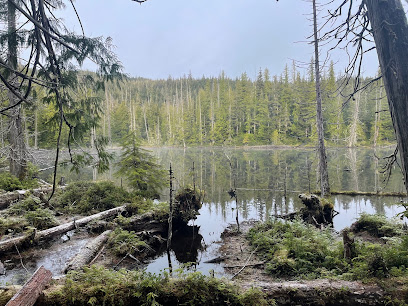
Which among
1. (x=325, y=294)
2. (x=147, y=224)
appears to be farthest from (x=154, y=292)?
(x=147, y=224)

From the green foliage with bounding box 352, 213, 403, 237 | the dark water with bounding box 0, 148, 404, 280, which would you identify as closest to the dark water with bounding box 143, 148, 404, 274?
the dark water with bounding box 0, 148, 404, 280

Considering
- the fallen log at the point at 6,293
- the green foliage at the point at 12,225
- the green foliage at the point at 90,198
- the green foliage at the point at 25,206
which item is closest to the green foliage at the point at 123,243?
the green foliage at the point at 12,225

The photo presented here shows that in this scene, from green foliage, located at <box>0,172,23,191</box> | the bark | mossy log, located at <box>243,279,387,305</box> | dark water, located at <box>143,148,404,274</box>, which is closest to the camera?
the bark

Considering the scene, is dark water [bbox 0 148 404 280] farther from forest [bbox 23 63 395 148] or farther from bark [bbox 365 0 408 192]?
forest [bbox 23 63 395 148]

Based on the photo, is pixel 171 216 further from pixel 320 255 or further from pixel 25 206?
pixel 25 206

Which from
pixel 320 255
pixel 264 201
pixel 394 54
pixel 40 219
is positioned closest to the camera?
pixel 394 54

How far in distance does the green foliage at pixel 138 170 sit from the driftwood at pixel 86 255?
409cm

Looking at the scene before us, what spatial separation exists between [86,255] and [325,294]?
17.1 ft

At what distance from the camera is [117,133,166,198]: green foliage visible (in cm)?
1127

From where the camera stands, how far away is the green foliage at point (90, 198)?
978 centimetres

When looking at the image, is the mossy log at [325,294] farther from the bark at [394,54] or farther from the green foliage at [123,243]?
the green foliage at [123,243]

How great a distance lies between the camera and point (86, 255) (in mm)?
5973

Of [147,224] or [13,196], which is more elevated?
[13,196]

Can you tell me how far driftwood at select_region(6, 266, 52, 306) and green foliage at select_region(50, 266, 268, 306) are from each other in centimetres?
19
